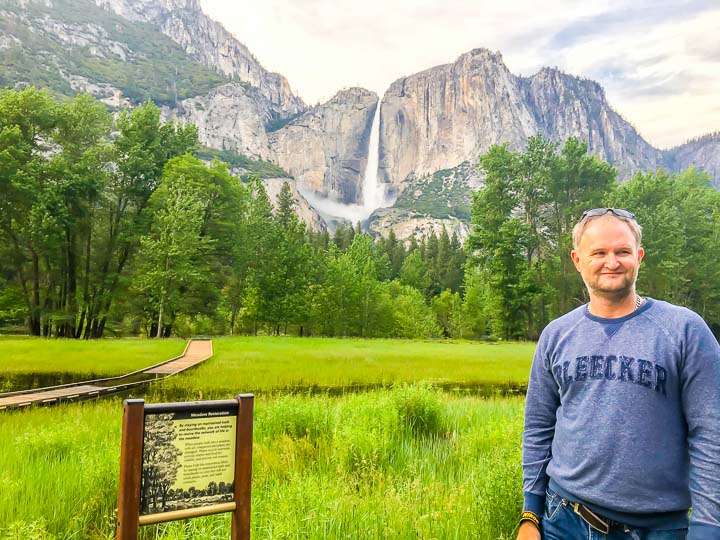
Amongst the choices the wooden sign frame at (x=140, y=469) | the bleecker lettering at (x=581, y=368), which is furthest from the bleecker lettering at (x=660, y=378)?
the wooden sign frame at (x=140, y=469)

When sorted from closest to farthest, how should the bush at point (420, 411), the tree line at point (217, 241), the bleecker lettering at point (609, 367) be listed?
the bleecker lettering at point (609, 367) < the bush at point (420, 411) < the tree line at point (217, 241)

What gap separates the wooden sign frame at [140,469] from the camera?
8.00ft

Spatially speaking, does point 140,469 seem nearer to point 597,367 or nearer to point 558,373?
point 558,373

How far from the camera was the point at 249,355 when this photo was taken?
782 inches

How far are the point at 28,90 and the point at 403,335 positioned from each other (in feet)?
124

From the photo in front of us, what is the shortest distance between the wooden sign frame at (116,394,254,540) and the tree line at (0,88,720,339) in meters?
28.6

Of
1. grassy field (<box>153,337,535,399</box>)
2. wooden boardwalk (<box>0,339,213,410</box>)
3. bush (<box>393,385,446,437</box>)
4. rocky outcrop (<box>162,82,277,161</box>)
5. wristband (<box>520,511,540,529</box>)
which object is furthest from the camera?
rocky outcrop (<box>162,82,277,161</box>)

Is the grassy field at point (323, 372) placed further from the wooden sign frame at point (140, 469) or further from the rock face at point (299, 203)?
the rock face at point (299, 203)

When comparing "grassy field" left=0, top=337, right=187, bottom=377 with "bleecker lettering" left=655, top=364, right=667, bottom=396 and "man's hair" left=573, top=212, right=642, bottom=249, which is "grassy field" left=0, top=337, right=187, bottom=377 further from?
"bleecker lettering" left=655, top=364, right=667, bottom=396

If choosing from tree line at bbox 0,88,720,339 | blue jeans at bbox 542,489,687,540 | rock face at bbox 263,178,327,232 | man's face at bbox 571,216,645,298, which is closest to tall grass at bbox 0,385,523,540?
blue jeans at bbox 542,489,687,540

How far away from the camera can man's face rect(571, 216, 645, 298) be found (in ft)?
7.47

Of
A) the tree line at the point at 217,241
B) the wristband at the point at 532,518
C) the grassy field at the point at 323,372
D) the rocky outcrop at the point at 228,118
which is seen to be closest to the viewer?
the wristband at the point at 532,518

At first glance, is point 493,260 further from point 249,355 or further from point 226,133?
point 226,133

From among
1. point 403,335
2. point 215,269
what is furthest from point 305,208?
point 215,269
